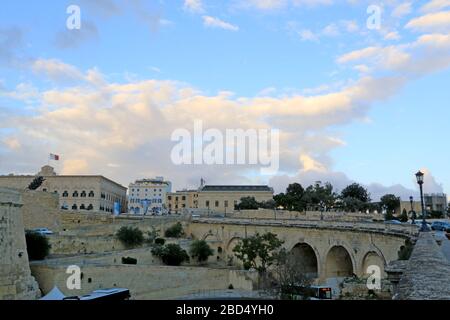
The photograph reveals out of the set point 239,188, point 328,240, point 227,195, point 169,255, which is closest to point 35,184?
point 227,195

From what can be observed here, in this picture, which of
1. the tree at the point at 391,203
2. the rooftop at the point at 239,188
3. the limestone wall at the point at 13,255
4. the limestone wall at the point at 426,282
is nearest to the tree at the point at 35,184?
the rooftop at the point at 239,188

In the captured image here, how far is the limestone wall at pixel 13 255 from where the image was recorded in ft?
92.0

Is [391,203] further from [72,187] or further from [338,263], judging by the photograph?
[72,187]

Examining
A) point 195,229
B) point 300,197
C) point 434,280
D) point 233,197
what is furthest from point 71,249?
point 233,197

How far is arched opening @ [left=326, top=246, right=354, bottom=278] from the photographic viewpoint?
4467 cm

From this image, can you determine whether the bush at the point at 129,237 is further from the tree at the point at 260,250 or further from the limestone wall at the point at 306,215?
the limestone wall at the point at 306,215

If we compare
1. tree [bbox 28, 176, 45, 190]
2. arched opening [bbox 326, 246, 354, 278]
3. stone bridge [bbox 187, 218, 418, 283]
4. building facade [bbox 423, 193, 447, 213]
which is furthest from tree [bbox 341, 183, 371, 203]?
tree [bbox 28, 176, 45, 190]

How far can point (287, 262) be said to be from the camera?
37.2 m

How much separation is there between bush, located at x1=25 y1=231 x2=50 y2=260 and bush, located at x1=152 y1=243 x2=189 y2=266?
35.8 feet

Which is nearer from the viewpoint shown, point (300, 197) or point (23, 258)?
point (23, 258)

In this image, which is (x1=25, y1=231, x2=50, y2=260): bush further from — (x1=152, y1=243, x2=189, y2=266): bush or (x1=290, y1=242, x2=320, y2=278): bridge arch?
(x1=290, y1=242, x2=320, y2=278): bridge arch

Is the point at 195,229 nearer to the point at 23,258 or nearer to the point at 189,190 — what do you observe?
the point at 23,258
